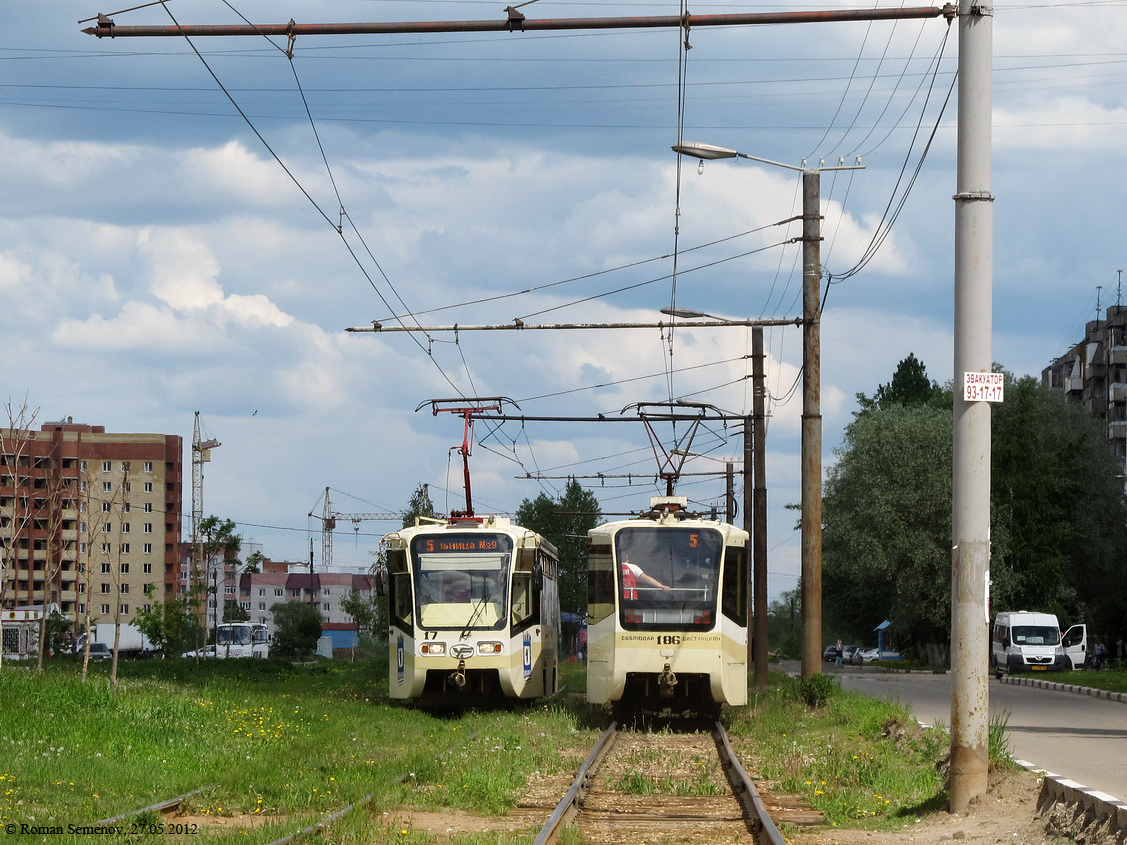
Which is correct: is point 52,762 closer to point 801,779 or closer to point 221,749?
point 221,749

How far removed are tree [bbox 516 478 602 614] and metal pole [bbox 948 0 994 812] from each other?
101 metres

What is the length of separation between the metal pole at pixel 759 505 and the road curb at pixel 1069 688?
739cm

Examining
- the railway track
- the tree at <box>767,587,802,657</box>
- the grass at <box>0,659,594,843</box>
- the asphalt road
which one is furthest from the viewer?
the tree at <box>767,587,802,657</box>

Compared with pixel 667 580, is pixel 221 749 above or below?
below

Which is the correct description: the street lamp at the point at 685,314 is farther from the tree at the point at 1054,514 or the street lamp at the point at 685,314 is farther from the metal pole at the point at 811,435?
the tree at the point at 1054,514

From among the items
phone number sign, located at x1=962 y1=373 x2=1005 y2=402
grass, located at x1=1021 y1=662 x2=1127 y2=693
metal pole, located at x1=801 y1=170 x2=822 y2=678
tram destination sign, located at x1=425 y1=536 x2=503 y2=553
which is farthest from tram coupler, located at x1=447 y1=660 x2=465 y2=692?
grass, located at x1=1021 y1=662 x2=1127 y2=693

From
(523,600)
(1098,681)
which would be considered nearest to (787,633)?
(1098,681)

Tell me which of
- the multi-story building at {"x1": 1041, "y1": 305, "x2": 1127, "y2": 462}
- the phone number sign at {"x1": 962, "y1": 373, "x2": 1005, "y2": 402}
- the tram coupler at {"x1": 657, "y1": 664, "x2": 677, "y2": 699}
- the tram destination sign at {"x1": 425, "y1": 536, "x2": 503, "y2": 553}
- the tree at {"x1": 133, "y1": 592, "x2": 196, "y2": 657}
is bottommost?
the tree at {"x1": 133, "y1": 592, "x2": 196, "y2": 657}

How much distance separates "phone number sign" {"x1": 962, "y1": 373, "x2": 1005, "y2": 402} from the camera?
11383 mm

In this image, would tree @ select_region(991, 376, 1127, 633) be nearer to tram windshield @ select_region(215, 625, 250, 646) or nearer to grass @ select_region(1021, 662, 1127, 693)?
grass @ select_region(1021, 662, 1127, 693)

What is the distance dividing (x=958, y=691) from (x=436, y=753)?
6597 millimetres

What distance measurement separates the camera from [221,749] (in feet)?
51.0

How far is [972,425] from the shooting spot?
11.4 m

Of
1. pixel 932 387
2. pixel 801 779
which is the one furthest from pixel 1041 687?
pixel 932 387
